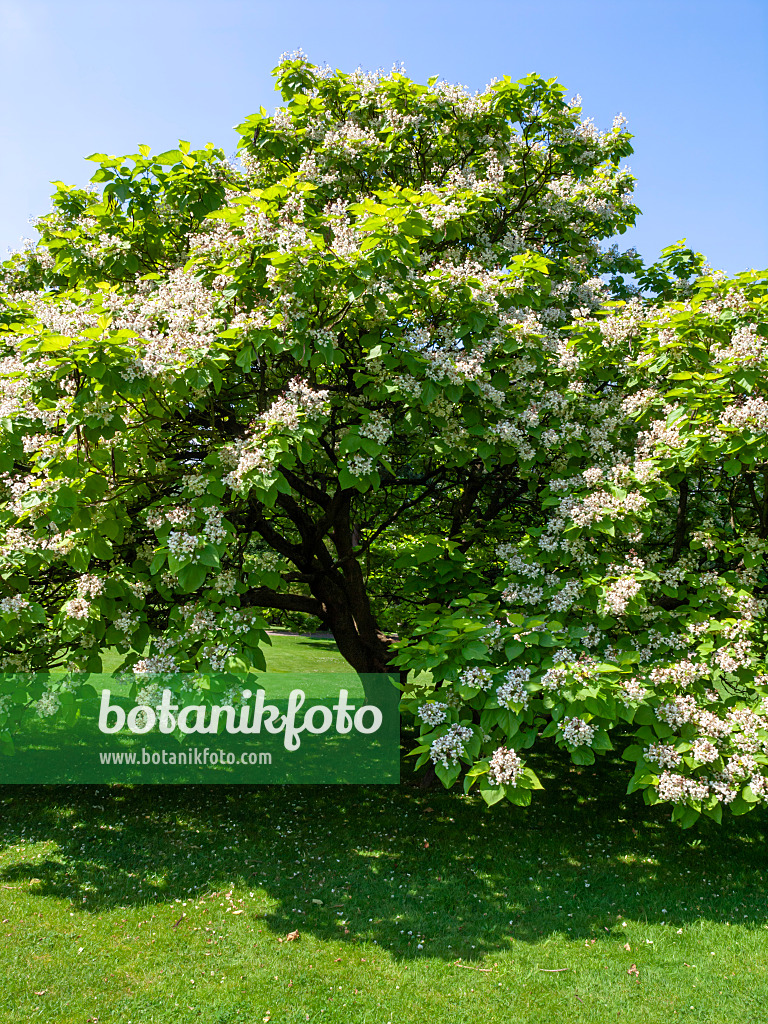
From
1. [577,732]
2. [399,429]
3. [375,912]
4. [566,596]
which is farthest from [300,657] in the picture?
[577,732]

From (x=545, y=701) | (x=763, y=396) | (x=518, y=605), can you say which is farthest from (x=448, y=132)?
(x=545, y=701)

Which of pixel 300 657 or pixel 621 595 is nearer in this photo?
pixel 621 595

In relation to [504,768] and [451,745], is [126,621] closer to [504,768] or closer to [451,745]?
[451,745]

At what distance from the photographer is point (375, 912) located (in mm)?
6234

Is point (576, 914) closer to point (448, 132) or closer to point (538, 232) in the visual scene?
point (538, 232)

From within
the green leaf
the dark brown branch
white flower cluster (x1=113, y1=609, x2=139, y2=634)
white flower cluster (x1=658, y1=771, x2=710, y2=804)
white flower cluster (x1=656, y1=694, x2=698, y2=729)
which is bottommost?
white flower cluster (x1=658, y1=771, x2=710, y2=804)

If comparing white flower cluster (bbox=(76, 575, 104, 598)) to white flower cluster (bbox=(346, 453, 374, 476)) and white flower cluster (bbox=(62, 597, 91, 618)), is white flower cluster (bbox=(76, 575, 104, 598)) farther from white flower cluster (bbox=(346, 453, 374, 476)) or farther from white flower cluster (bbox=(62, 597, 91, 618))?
white flower cluster (bbox=(346, 453, 374, 476))

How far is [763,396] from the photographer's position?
20.5 ft

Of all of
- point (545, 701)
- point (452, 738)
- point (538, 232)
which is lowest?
point (452, 738)

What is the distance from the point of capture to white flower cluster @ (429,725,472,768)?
572 centimetres

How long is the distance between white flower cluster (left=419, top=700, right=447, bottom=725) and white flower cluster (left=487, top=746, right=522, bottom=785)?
54 cm

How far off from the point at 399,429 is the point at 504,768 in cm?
332

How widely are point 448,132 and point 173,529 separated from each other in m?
6.15

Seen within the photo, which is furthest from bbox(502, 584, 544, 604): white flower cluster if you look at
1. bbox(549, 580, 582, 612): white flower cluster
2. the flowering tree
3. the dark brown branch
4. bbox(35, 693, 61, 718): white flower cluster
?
bbox(35, 693, 61, 718): white flower cluster
